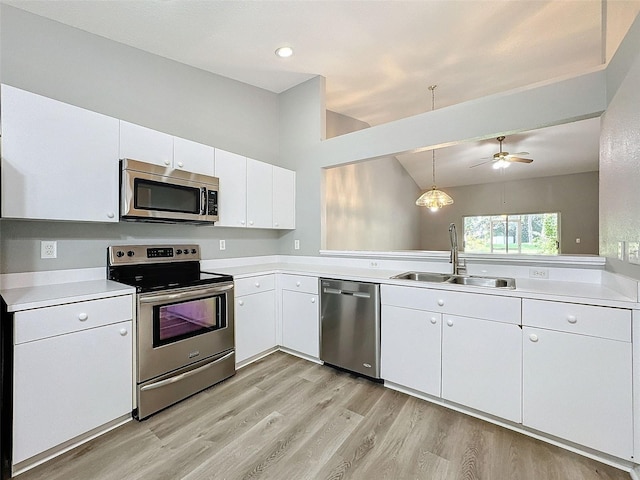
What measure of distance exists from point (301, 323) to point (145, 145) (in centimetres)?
200

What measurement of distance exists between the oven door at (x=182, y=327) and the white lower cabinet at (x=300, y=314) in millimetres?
608

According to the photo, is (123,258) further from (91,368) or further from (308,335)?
(308,335)

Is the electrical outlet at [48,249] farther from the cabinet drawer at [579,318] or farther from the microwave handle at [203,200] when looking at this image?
the cabinet drawer at [579,318]

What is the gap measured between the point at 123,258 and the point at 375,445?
7.35ft

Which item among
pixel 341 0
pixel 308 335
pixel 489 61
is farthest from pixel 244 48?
pixel 308 335

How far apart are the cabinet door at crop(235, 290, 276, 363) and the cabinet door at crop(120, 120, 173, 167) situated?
132cm

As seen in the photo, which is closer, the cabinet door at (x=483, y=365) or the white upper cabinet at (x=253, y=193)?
the cabinet door at (x=483, y=365)

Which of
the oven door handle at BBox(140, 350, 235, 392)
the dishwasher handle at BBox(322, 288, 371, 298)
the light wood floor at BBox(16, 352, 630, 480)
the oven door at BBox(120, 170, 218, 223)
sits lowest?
the light wood floor at BBox(16, 352, 630, 480)

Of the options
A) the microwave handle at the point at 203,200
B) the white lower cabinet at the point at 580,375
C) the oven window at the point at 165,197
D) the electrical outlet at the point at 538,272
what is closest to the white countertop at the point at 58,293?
the oven window at the point at 165,197

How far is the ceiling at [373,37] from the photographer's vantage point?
2164mm

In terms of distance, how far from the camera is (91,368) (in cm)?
169

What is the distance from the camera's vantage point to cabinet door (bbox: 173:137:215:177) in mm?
2418

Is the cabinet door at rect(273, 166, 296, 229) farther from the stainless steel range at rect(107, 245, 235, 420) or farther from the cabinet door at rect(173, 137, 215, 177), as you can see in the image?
the stainless steel range at rect(107, 245, 235, 420)

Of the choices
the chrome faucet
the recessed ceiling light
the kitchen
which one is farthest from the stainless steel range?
the recessed ceiling light
